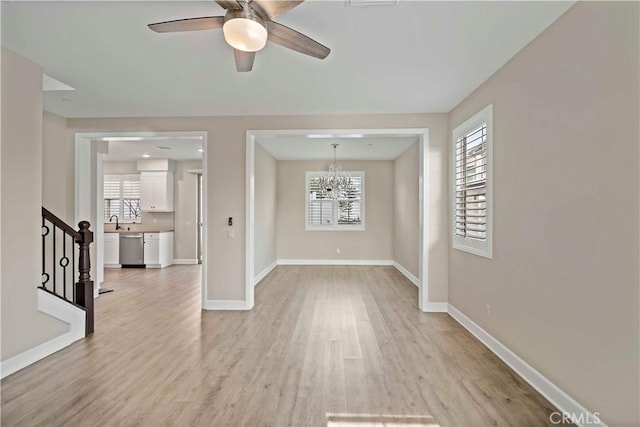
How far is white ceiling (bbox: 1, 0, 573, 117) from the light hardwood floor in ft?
8.88

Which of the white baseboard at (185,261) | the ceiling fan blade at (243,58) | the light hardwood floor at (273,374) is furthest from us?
the white baseboard at (185,261)

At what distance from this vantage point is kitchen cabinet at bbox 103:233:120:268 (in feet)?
27.6

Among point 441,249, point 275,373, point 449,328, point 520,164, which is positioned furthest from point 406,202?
point 275,373

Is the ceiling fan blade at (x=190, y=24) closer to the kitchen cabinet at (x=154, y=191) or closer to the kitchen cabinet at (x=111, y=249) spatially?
the kitchen cabinet at (x=154, y=191)

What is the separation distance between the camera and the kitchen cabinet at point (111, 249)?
8.40m

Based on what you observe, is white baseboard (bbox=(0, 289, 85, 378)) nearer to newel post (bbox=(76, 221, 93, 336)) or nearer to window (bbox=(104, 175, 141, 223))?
newel post (bbox=(76, 221, 93, 336))

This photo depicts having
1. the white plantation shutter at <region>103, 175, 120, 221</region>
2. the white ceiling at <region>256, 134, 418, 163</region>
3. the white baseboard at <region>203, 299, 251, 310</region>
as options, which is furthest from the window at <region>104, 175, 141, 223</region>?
the white baseboard at <region>203, 299, 251, 310</region>

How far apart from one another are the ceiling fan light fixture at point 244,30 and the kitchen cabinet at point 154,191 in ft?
25.1

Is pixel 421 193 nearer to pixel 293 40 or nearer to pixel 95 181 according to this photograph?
pixel 293 40

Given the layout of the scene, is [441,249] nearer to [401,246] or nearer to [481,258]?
[481,258]

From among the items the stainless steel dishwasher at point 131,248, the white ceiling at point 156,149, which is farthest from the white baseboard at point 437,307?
the stainless steel dishwasher at point 131,248

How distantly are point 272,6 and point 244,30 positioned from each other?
219 millimetres

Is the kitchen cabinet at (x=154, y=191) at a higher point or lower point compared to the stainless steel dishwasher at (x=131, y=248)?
higher

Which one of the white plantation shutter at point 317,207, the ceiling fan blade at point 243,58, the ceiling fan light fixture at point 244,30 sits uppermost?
the ceiling fan blade at point 243,58
